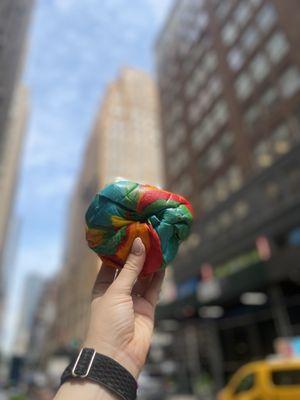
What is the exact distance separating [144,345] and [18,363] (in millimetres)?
31646

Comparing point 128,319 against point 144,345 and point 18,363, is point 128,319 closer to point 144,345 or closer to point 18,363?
point 144,345

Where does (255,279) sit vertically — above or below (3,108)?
below

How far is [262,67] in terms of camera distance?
2714 centimetres

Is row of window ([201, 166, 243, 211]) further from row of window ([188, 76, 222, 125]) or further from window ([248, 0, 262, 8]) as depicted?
window ([248, 0, 262, 8])

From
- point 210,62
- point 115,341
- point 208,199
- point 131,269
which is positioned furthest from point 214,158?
point 115,341

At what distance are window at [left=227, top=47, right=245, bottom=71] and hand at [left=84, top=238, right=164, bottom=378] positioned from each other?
1223 inches

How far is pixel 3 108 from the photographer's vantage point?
28.3m

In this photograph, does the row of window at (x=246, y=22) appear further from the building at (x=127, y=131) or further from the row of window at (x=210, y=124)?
the building at (x=127, y=131)

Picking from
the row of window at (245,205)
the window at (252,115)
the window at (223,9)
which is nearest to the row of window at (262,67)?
the window at (252,115)

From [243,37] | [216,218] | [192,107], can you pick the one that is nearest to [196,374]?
[216,218]

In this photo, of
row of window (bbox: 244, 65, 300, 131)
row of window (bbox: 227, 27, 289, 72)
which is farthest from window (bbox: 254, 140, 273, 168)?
row of window (bbox: 227, 27, 289, 72)

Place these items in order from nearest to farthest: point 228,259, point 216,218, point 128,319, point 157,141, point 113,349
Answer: point 113,349, point 128,319, point 228,259, point 216,218, point 157,141

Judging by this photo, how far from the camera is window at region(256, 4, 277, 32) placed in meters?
26.9

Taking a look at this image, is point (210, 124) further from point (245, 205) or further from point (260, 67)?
point (245, 205)
